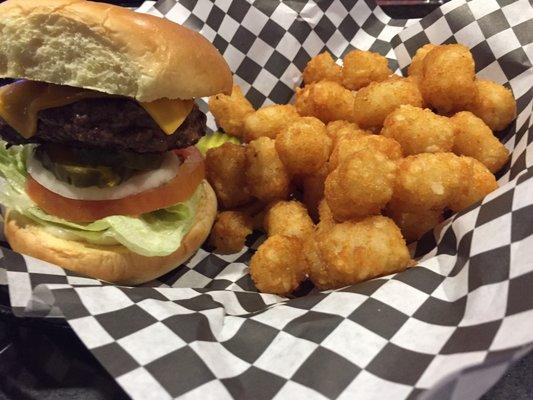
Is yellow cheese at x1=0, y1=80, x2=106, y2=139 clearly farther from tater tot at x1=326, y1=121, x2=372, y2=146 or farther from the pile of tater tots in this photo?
tater tot at x1=326, y1=121, x2=372, y2=146

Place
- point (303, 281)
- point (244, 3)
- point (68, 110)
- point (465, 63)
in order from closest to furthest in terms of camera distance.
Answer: point (68, 110), point (303, 281), point (465, 63), point (244, 3)

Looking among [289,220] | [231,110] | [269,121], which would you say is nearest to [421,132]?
[289,220]

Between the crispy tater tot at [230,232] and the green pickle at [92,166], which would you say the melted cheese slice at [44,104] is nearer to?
the green pickle at [92,166]

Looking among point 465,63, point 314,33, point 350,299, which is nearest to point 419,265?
point 350,299

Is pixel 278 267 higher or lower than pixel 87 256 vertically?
higher

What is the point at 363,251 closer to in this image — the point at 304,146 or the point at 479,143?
the point at 304,146

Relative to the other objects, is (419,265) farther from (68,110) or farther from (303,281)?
(68,110)

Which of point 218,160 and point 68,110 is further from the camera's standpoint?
point 218,160
